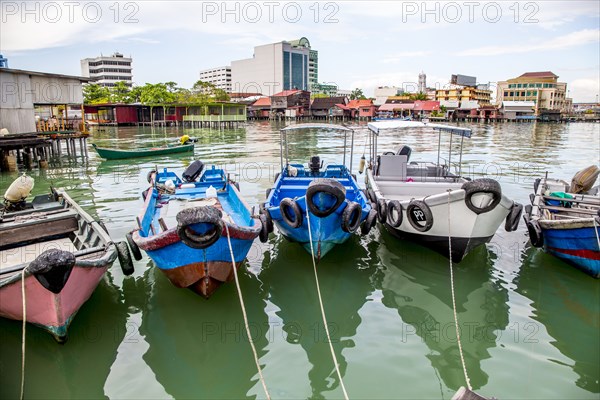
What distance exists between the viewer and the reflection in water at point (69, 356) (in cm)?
492

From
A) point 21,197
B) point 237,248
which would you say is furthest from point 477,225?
point 21,197

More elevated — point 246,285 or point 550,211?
point 550,211

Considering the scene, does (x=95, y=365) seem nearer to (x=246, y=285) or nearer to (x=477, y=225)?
(x=246, y=285)

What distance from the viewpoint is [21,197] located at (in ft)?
26.9

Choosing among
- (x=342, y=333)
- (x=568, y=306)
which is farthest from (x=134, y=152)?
(x=568, y=306)

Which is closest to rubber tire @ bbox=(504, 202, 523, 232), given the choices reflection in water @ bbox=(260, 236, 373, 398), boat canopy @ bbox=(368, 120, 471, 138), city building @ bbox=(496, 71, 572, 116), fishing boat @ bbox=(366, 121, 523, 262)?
fishing boat @ bbox=(366, 121, 523, 262)

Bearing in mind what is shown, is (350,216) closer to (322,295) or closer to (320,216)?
(320,216)

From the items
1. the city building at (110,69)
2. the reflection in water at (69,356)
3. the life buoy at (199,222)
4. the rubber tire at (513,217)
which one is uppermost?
the city building at (110,69)

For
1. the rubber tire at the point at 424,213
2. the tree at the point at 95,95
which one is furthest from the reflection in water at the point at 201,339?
the tree at the point at 95,95

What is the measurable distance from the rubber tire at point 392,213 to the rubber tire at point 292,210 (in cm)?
211

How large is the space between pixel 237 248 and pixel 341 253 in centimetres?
287

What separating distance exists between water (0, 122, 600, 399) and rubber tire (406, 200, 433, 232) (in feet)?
2.64

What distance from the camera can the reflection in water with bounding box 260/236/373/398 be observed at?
5.53m

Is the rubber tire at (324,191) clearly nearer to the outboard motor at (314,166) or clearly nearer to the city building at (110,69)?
the outboard motor at (314,166)
